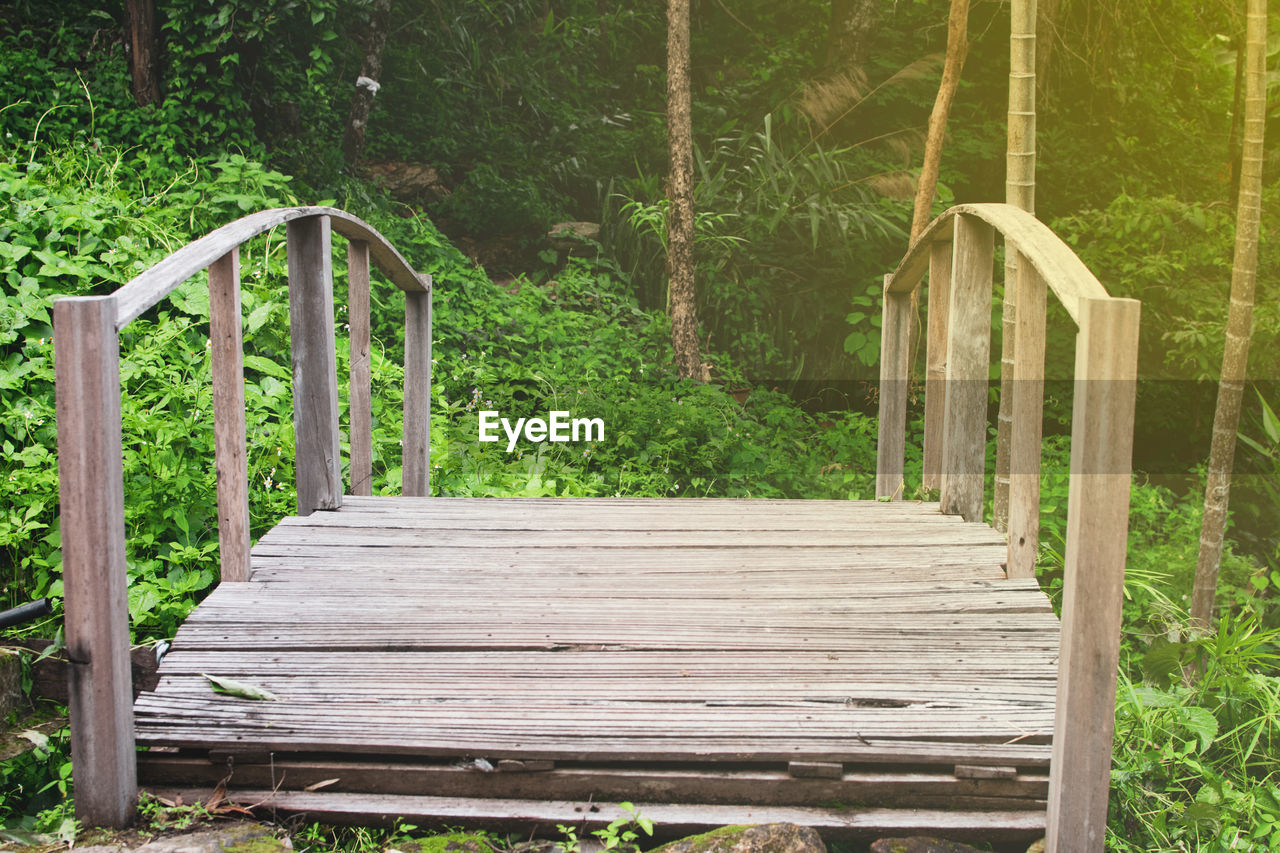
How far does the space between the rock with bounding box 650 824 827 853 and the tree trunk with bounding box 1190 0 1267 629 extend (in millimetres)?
3382

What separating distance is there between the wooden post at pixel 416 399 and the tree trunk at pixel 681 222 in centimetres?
314

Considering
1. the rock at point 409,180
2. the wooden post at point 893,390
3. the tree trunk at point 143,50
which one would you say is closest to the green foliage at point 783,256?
the rock at point 409,180

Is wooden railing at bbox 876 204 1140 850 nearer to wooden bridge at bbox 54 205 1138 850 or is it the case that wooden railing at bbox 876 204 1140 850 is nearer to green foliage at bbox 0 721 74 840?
wooden bridge at bbox 54 205 1138 850

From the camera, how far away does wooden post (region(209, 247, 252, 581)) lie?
2189 mm

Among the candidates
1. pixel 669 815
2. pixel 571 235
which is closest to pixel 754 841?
pixel 669 815

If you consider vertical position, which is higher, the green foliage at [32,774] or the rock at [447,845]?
the rock at [447,845]

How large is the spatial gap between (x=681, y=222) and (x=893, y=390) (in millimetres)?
3498

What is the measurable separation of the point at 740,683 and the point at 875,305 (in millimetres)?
6097

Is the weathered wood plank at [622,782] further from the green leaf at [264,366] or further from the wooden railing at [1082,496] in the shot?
the green leaf at [264,366]

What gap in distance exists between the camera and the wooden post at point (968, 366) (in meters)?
2.71

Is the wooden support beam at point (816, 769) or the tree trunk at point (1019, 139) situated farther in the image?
the tree trunk at point (1019, 139)

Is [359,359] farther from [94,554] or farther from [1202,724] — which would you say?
[1202,724]

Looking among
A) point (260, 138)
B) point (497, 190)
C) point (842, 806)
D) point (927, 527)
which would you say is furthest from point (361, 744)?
point (497, 190)

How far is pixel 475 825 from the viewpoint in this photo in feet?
5.74
